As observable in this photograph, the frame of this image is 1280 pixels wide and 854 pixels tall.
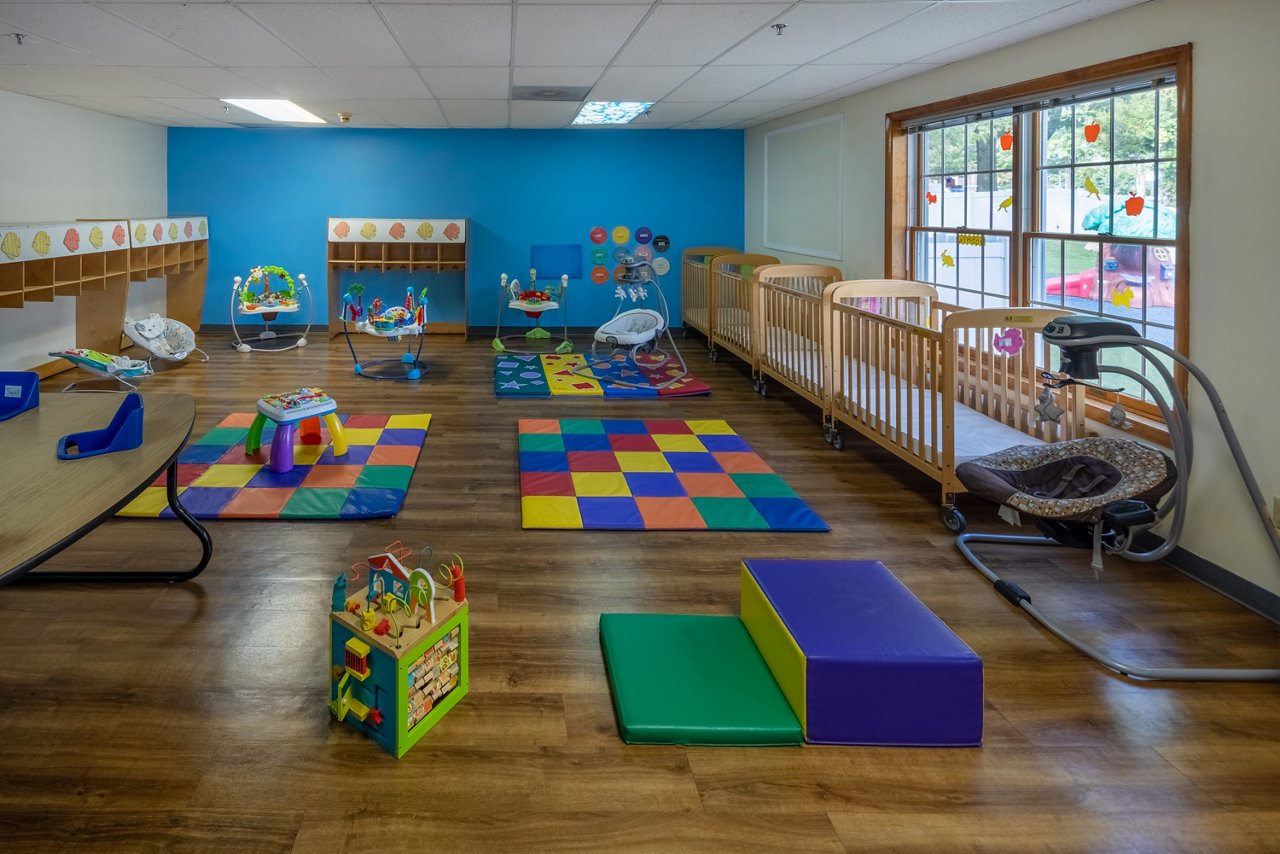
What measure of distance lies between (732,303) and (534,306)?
226 centimetres

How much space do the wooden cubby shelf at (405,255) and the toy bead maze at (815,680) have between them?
25.1ft

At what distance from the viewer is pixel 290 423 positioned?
4.61 meters

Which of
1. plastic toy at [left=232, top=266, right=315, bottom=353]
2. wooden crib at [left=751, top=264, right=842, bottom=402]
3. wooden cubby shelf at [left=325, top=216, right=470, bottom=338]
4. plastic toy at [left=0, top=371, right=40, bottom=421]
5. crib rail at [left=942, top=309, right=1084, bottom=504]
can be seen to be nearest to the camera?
plastic toy at [left=0, top=371, right=40, bottom=421]

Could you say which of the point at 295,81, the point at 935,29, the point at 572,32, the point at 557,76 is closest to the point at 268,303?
the point at 295,81

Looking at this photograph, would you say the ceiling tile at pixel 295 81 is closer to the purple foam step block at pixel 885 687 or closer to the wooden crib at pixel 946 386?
the wooden crib at pixel 946 386

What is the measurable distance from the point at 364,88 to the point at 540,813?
6.05 metres

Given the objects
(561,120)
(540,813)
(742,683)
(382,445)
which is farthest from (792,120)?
(540,813)

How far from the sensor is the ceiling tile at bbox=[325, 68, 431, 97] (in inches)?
231

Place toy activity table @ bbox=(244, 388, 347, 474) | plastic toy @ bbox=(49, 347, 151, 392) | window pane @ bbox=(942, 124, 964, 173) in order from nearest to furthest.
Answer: toy activity table @ bbox=(244, 388, 347, 474) → window pane @ bbox=(942, 124, 964, 173) → plastic toy @ bbox=(49, 347, 151, 392)

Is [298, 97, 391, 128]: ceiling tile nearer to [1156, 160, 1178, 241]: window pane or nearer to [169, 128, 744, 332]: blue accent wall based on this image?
[169, 128, 744, 332]: blue accent wall

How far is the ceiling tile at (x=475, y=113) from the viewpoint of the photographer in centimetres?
753

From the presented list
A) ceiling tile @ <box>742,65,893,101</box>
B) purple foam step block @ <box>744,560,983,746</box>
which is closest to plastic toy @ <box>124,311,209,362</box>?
ceiling tile @ <box>742,65,893,101</box>

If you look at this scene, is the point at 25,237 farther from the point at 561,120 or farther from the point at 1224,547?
the point at 1224,547

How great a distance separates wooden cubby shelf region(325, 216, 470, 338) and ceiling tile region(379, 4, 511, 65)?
157 inches
